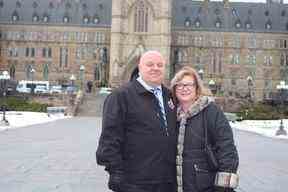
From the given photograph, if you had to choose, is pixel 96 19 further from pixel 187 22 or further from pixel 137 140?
pixel 137 140

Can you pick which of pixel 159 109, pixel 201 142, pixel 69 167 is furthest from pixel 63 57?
pixel 201 142

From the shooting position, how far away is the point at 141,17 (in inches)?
3378

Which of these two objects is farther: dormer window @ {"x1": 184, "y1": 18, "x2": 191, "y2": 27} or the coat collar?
dormer window @ {"x1": 184, "y1": 18, "x2": 191, "y2": 27}

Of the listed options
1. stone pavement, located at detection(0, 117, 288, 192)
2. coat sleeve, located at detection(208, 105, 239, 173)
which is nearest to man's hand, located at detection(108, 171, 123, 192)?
coat sleeve, located at detection(208, 105, 239, 173)

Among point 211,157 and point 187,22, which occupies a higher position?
point 187,22

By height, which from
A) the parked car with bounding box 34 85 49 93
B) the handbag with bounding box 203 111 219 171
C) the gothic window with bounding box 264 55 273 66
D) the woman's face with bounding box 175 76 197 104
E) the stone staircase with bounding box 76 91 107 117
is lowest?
the stone staircase with bounding box 76 91 107 117

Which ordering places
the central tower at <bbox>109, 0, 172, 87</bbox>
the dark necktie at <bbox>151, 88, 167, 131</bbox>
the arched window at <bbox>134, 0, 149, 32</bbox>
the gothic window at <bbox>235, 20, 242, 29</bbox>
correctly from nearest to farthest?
the dark necktie at <bbox>151, 88, 167, 131</bbox>
the central tower at <bbox>109, 0, 172, 87</bbox>
the arched window at <bbox>134, 0, 149, 32</bbox>
the gothic window at <bbox>235, 20, 242, 29</bbox>

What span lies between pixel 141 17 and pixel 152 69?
80.1m

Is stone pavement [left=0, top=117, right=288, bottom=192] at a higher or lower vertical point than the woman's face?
lower

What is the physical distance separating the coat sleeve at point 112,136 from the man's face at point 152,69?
1.11 feet

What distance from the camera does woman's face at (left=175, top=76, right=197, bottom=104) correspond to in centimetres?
642

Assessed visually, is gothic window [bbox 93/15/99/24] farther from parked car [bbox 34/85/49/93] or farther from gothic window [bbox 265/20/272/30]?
gothic window [bbox 265/20/272/30]

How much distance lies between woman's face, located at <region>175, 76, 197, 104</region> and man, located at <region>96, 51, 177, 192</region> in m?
0.17

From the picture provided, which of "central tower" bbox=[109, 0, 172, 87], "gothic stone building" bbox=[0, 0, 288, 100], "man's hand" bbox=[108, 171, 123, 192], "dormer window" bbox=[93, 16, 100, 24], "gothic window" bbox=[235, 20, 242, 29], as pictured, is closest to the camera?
"man's hand" bbox=[108, 171, 123, 192]
